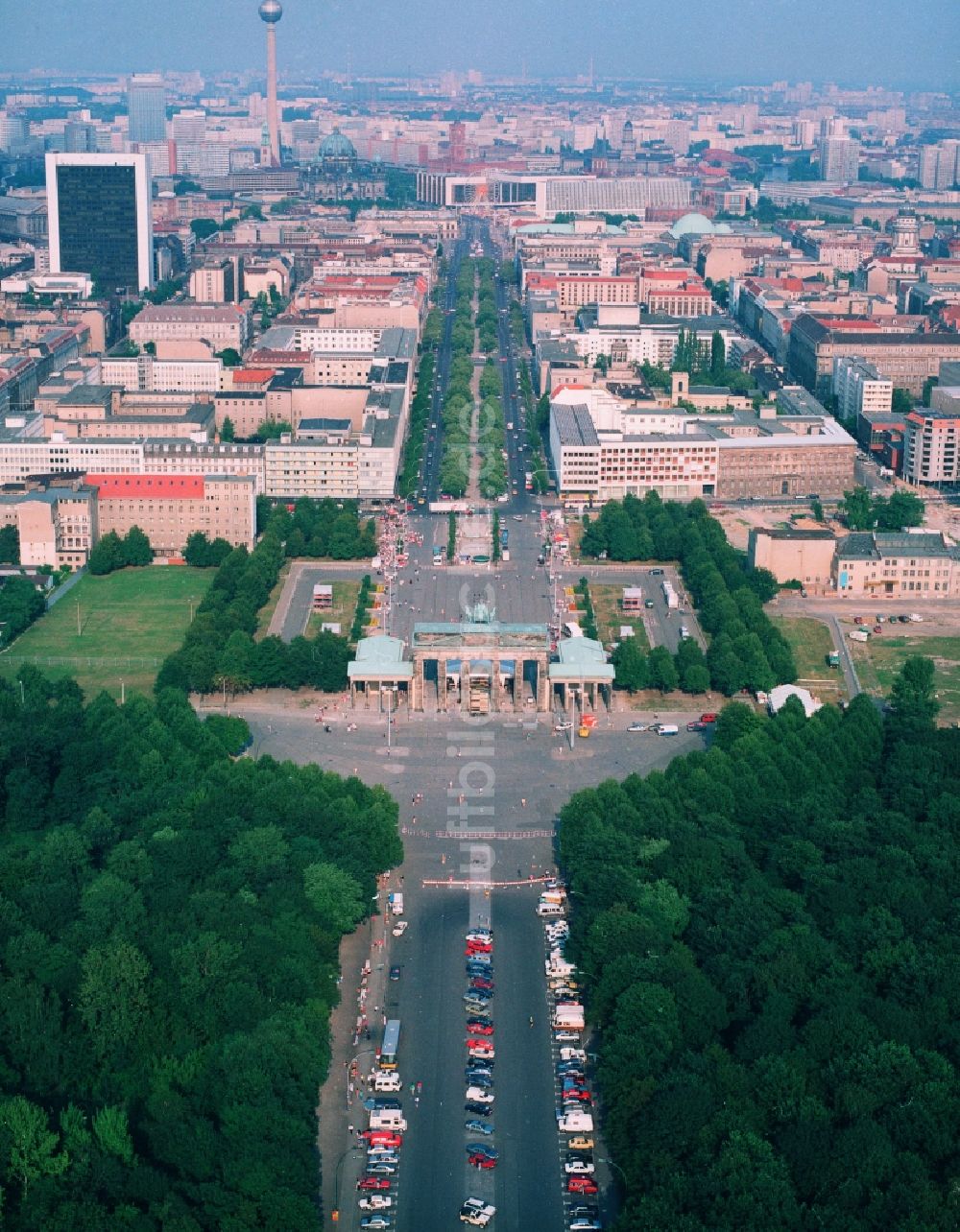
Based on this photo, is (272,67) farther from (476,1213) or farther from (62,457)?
(476,1213)

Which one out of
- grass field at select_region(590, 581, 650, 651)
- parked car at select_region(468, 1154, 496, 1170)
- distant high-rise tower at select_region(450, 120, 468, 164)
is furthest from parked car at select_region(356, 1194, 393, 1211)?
distant high-rise tower at select_region(450, 120, 468, 164)

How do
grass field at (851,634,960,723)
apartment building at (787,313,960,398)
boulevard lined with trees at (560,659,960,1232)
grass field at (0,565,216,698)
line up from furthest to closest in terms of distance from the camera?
apartment building at (787,313,960,398) → grass field at (0,565,216,698) → grass field at (851,634,960,723) → boulevard lined with trees at (560,659,960,1232)

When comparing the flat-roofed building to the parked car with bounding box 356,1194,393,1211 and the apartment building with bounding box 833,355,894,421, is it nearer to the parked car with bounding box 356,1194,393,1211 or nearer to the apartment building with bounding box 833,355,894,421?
the apartment building with bounding box 833,355,894,421

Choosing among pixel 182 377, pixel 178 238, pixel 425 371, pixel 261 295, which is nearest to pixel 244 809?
pixel 182 377

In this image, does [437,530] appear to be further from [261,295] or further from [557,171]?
[557,171]

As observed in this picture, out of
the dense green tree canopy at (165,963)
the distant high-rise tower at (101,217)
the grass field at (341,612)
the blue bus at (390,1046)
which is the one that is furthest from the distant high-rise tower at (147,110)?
the blue bus at (390,1046)

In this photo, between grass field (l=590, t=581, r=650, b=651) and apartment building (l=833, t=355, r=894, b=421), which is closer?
grass field (l=590, t=581, r=650, b=651)

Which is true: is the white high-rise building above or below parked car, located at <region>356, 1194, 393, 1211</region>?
above
